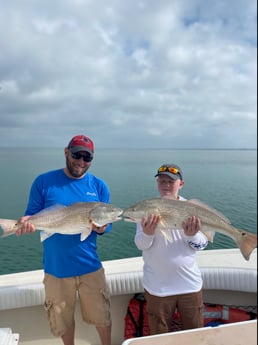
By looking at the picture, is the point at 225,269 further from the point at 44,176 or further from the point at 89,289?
the point at 44,176

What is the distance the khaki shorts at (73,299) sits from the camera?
10.2 feet

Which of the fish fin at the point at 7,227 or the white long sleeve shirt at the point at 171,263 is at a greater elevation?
the fish fin at the point at 7,227

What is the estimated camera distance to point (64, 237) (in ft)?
10.3

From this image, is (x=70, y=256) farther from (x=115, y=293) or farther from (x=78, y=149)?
(x=78, y=149)

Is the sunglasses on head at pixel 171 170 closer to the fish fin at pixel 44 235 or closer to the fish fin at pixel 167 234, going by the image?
the fish fin at pixel 167 234

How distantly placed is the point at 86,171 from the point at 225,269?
2.00 metres

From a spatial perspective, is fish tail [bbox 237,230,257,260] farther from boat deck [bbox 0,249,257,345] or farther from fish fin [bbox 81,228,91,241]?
fish fin [bbox 81,228,91,241]

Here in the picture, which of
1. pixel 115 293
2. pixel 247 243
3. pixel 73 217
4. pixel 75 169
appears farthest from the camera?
pixel 115 293

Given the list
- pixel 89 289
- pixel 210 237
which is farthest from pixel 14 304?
A: pixel 210 237

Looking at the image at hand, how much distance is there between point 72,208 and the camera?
305 centimetres

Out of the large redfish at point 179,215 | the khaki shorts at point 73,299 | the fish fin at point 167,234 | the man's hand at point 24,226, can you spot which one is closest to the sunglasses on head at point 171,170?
the large redfish at point 179,215

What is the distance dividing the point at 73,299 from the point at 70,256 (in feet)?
1.55

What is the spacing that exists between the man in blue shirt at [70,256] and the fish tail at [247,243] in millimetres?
1315

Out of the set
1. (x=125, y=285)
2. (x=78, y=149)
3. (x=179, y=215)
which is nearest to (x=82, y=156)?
(x=78, y=149)
